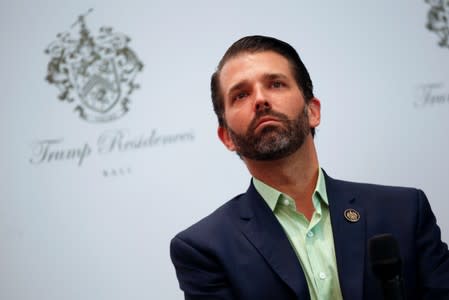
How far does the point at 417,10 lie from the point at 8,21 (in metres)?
1.74

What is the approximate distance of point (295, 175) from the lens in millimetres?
1447

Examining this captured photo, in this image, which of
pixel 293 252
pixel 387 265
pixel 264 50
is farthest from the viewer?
pixel 264 50

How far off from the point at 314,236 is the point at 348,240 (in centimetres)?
9

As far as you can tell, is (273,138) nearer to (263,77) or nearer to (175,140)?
(263,77)

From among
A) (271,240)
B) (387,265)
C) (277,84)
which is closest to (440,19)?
(277,84)

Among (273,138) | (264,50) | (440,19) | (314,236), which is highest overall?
(440,19)

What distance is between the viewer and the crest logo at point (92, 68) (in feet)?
7.41

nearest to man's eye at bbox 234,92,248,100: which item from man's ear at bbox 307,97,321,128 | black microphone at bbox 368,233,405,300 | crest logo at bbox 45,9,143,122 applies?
man's ear at bbox 307,97,321,128

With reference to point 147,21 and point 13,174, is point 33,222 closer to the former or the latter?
point 13,174

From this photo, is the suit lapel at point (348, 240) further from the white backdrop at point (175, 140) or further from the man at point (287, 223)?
the white backdrop at point (175, 140)

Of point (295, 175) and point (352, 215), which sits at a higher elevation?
point (295, 175)

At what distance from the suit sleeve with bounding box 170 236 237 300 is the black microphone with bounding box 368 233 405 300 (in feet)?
1.72

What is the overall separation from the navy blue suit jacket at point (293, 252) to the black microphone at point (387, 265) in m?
0.39

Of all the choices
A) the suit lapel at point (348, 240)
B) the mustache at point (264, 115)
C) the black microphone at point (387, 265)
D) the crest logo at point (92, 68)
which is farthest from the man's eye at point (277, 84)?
the crest logo at point (92, 68)
